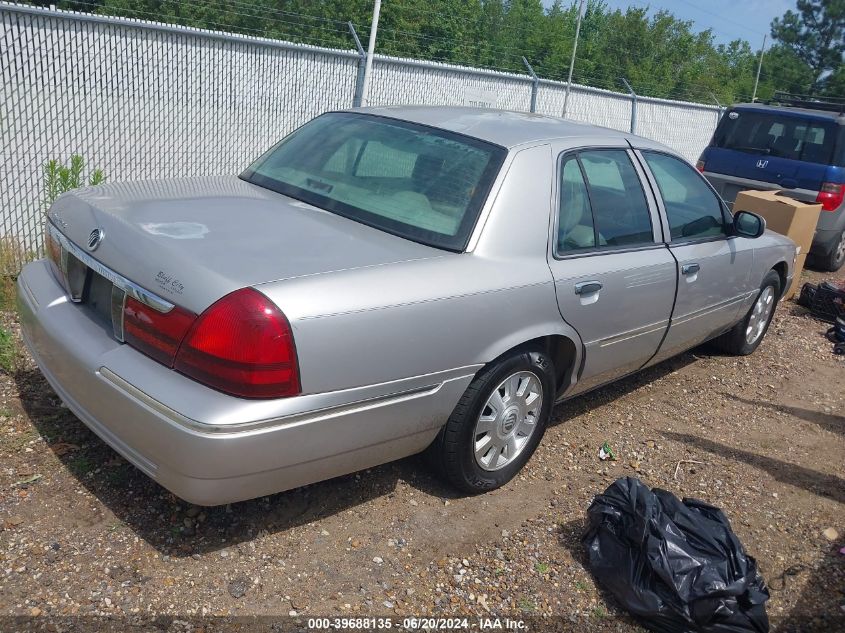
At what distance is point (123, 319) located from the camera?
299cm

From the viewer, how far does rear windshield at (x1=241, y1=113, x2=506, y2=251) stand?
11.5 ft

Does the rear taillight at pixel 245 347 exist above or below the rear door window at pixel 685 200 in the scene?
below

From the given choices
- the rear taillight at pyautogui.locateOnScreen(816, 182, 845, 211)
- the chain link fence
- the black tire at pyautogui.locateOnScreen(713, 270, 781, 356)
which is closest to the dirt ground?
the black tire at pyautogui.locateOnScreen(713, 270, 781, 356)

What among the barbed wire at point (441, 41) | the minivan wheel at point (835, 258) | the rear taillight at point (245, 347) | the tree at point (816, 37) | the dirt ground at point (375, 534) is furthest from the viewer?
the tree at point (816, 37)

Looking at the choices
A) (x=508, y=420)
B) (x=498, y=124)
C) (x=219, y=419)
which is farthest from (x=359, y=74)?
(x=219, y=419)

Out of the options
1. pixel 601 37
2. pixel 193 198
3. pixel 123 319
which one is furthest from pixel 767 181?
pixel 601 37

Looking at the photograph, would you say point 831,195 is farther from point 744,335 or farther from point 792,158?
point 744,335

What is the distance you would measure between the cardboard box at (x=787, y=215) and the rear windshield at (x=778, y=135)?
1.35m

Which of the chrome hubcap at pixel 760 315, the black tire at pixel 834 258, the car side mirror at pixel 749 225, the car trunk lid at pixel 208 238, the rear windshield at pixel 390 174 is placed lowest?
the black tire at pixel 834 258

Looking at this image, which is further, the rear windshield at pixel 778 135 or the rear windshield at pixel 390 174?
the rear windshield at pixel 778 135

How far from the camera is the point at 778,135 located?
962cm

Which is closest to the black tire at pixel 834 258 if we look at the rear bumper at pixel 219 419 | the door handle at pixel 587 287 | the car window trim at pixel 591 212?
the car window trim at pixel 591 212

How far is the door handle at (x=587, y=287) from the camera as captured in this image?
3791 mm

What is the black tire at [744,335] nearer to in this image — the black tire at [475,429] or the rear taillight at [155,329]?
the black tire at [475,429]
